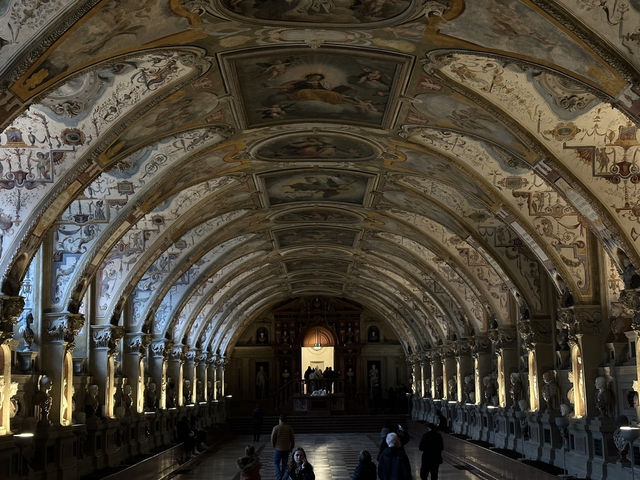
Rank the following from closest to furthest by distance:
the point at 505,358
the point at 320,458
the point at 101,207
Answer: the point at 101,207 → the point at 505,358 → the point at 320,458

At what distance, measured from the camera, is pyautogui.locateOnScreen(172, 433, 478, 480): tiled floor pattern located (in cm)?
2312

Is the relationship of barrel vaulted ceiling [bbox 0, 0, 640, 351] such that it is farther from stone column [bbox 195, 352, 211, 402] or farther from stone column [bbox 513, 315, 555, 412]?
stone column [bbox 195, 352, 211, 402]

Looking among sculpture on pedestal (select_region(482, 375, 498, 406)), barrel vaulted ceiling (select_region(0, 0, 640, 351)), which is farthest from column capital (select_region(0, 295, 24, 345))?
sculpture on pedestal (select_region(482, 375, 498, 406))

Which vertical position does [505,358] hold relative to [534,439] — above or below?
above

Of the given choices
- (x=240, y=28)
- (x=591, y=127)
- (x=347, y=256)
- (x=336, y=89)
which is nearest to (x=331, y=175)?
(x=336, y=89)

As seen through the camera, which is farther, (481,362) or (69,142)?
(481,362)

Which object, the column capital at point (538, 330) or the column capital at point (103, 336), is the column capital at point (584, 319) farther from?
the column capital at point (103, 336)

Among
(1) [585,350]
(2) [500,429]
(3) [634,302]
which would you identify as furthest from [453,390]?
(3) [634,302]

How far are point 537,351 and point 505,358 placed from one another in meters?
3.41

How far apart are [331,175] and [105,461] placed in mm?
9380

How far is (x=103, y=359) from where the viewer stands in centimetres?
2330

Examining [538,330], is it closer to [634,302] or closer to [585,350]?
[585,350]

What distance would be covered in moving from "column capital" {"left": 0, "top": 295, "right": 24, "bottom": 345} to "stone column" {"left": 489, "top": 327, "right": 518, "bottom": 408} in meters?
15.8

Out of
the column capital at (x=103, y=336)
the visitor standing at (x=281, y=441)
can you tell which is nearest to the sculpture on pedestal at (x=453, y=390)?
the column capital at (x=103, y=336)
